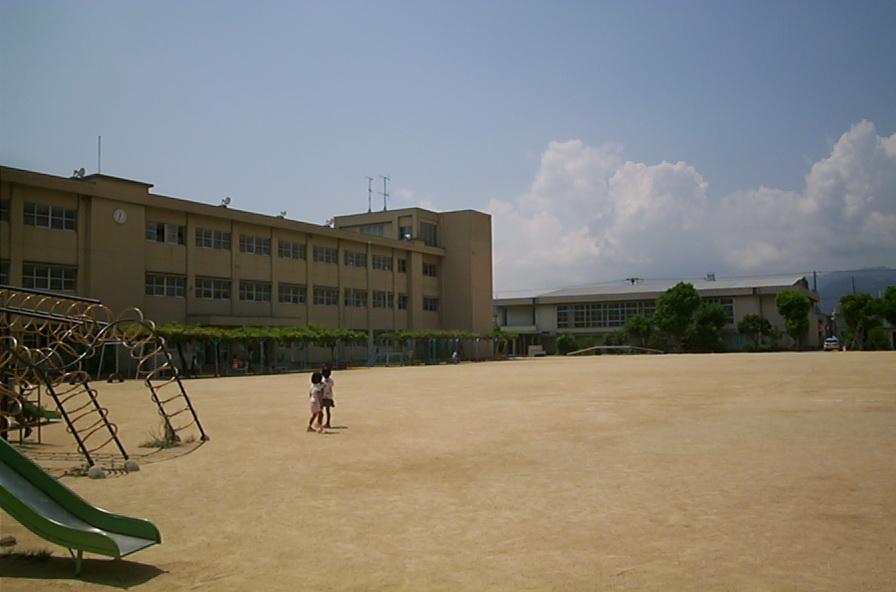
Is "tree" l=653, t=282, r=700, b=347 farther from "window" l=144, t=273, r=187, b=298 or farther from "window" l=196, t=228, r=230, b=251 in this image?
"window" l=144, t=273, r=187, b=298

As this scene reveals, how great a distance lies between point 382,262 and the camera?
2645 inches

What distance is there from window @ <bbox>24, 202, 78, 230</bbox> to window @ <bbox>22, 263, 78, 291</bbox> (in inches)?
84.7

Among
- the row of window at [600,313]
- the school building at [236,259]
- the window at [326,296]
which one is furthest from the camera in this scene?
the row of window at [600,313]

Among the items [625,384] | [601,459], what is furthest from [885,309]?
[601,459]

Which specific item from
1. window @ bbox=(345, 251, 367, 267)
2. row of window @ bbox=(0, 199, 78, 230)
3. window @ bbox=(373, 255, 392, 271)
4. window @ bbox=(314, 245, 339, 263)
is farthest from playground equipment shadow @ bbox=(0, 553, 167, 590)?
window @ bbox=(373, 255, 392, 271)

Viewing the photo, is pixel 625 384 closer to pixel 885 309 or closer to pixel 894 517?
A: pixel 894 517

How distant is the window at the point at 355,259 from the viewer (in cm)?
6284

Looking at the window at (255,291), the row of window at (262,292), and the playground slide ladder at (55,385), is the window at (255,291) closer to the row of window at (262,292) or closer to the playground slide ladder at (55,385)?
the row of window at (262,292)

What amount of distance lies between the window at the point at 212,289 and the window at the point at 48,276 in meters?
8.99

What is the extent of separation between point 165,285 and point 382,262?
79.4 ft

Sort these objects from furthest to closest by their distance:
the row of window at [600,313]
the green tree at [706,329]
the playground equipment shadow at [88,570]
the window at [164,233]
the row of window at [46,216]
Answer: the row of window at [600,313] → the green tree at [706,329] → the window at [164,233] → the row of window at [46,216] → the playground equipment shadow at [88,570]

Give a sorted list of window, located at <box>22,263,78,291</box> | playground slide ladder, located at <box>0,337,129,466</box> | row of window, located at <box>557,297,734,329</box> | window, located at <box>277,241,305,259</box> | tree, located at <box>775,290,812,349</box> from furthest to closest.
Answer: row of window, located at <box>557,297,734,329</box>
tree, located at <box>775,290,812,349</box>
window, located at <box>277,241,305,259</box>
window, located at <box>22,263,78,291</box>
playground slide ladder, located at <box>0,337,129,466</box>

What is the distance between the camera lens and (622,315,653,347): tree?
265 ft

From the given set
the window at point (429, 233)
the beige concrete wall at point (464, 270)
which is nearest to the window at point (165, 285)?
the window at point (429, 233)
